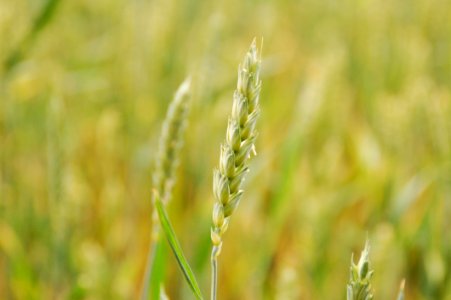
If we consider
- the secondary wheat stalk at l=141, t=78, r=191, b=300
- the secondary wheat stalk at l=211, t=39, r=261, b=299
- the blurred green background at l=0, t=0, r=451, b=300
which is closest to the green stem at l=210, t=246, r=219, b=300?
the secondary wheat stalk at l=211, t=39, r=261, b=299

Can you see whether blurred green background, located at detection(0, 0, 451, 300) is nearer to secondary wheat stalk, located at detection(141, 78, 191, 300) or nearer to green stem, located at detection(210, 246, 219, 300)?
secondary wheat stalk, located at detection(141, 78, 191, 300)

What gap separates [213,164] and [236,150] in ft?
3.62

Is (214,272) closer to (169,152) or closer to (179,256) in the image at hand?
(179,256)

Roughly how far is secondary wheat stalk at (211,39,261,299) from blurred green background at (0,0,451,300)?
0.38 m

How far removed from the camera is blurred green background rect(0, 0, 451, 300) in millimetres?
1152

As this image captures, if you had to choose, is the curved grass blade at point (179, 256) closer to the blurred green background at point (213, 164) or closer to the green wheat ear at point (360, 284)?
the green wheat ear at point (360, 284)

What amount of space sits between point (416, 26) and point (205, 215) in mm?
1400

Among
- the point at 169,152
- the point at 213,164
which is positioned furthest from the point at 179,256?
the point at 213,164

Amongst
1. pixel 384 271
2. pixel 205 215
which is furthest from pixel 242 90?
pixel 205 215

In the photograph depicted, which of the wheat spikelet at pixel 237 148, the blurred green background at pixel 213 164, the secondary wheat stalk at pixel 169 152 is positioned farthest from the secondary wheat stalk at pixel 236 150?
the blurred green background at pixel 213 164

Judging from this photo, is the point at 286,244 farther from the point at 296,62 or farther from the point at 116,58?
the point at 296,62

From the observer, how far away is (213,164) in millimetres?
1600

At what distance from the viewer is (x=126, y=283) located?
114 centimetres

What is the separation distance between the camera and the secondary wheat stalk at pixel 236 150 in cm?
49
